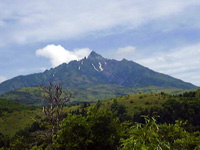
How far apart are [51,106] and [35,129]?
16565 cm

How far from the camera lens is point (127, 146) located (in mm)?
13586

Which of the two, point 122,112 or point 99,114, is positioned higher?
point 99,114

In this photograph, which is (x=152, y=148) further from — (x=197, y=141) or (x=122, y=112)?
(x=122, y=112)

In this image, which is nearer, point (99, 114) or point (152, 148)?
point (152, 148)

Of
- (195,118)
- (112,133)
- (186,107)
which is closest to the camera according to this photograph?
(112,133)

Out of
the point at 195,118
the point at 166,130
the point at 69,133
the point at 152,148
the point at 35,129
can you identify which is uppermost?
the point at 152,148

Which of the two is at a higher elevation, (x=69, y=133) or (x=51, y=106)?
(x=51, y=106)

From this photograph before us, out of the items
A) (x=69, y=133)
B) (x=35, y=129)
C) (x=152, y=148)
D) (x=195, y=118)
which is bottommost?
(x=35, y=129)

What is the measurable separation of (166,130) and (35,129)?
7007 inches

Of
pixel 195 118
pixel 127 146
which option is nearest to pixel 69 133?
pixel 127 146

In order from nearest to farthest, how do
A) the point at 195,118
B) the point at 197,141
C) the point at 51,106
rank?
1. the point at 197,141
2. the point at 51,106
3. the point at 195,118

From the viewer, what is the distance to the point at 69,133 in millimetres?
49781

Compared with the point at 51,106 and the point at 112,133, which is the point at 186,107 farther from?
the point at 51,106

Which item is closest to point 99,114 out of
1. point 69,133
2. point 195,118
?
point 69,133
